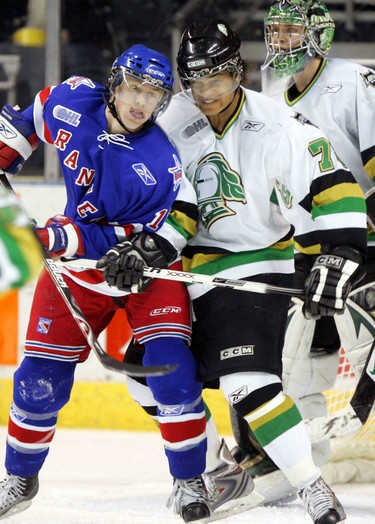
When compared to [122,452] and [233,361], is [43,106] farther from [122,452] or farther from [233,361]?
[122,452]

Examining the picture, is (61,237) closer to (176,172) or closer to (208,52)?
(176,172)

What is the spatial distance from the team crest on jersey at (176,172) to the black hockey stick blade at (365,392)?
93 centimetres

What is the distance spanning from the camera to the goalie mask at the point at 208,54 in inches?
122

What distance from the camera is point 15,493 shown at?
3.19 metres

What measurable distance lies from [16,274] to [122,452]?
2609 mm

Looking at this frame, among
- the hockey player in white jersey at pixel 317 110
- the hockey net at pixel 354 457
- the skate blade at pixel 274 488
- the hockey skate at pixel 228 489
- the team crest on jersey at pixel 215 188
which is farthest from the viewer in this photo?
the hockey net at pixel 354 457

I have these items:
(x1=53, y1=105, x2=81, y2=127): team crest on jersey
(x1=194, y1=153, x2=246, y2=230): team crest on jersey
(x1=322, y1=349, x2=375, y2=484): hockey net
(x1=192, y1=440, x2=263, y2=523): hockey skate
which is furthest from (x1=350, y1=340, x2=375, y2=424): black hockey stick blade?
(x1=53, y1=105, x2=81, y2=127): team crest on jersey

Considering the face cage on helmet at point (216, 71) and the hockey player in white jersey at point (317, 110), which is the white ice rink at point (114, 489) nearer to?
the hockey player in white jersey at point (317, 110)

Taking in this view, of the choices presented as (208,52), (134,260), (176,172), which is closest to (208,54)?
(208,52)

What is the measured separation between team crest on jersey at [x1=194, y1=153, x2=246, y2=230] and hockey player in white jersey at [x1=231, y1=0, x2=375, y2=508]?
54 cm

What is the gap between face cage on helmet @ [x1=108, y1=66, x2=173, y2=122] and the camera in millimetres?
3021

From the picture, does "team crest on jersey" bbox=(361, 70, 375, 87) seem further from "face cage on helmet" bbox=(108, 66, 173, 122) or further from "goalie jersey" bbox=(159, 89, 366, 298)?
"face cage on helmet" bbox=(108, 66, 173, 122)

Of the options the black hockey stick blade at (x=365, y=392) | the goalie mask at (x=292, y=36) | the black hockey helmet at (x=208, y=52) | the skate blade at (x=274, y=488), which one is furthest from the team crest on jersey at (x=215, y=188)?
the skate blade at (x=274, y=488)

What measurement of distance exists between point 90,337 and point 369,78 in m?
1.24
